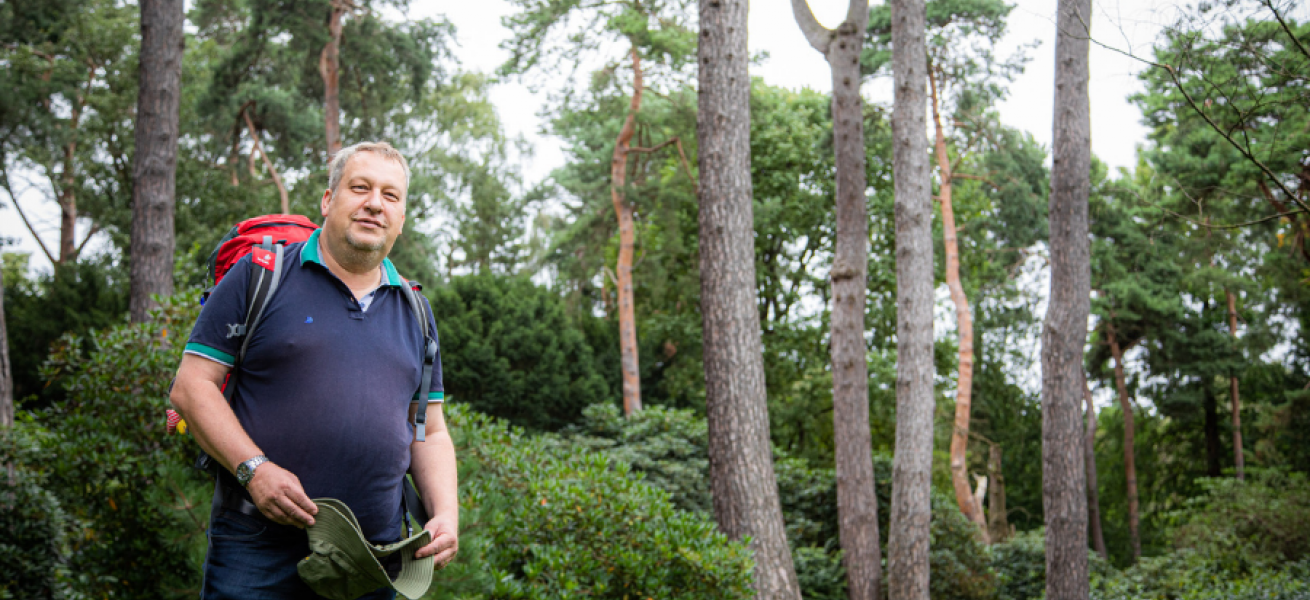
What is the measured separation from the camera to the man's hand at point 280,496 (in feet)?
6.25

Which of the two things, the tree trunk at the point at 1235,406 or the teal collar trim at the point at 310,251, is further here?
the tree trunk at the point at 1235,406

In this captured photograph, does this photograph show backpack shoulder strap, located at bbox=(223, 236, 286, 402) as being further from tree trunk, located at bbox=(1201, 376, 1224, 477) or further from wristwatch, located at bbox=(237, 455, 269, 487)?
tree trunk, located at bbox=(1201, 376, 1224, 477)

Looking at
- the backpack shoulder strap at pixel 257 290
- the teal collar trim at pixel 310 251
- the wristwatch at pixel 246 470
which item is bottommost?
the wristwatch at pixel 246 470

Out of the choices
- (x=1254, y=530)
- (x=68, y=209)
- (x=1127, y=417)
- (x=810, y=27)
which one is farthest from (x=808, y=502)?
(x=68, y=209)

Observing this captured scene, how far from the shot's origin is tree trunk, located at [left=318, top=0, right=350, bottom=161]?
16.3m

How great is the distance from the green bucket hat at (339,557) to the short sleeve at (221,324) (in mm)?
398

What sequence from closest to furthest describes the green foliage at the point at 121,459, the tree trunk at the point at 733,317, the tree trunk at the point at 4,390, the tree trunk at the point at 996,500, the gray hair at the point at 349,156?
the gray hair at the point at 349,156 < the green foliage at the point at 121,459 < the tree trunk at the point at 4,390 < the tree trunk at the point at 733,317 < the tree trunk at the point at 996,500

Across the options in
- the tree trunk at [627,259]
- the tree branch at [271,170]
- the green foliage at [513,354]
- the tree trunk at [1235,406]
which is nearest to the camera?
the green foliage at [513,354]

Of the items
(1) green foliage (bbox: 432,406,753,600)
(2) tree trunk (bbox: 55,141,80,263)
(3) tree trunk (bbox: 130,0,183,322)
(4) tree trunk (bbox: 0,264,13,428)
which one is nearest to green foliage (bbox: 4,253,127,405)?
(2) tree trunk (bbox: 55,141,80,263)

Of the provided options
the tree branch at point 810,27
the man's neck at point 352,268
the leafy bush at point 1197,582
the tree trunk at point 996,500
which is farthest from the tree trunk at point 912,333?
the tree trunk at point 996,500

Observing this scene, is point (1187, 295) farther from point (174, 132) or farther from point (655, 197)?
point (174, 132)

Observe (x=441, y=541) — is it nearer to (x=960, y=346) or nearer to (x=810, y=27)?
(x=810, y=27)

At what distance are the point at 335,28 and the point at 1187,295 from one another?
64.9ft

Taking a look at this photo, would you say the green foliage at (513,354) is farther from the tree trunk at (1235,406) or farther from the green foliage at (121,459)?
the tree trunk at (1235,406)
